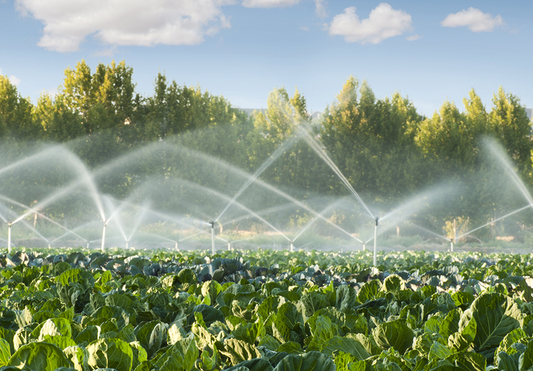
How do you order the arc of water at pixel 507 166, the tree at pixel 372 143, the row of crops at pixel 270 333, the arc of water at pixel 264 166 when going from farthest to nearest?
the arc of water at pixel 264 166, the tree at pixel 372 143, the arc of water at pixel 507 166, the row of crops at pixel 270 333

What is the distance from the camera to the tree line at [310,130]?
2027 cm

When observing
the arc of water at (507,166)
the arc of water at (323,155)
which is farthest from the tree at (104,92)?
the arc of water at (507,166)

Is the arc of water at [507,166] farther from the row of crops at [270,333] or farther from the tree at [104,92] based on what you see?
the row of crops at [270,333]

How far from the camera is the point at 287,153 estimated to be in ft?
74.7

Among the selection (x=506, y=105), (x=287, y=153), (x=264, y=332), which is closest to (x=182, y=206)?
(x=287, y=153)

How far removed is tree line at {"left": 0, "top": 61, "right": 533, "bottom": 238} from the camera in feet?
66.5

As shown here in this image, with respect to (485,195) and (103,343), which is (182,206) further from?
(103,343)

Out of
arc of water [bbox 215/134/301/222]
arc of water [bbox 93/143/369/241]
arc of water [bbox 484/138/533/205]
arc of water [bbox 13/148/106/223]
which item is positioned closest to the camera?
arc of water [bbox 484/138/533/205]

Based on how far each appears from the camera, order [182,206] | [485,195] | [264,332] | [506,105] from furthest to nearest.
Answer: [182,206] < [506,105] < [485,195] < [264,332]

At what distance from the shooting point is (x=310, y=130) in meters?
22.8

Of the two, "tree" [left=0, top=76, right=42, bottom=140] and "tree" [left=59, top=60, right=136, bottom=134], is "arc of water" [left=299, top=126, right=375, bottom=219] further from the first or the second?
"tree" [left=0, top=76, right=42, bottom=140]

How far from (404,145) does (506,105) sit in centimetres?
529

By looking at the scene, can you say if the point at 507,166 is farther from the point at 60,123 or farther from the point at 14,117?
the point at 14,117

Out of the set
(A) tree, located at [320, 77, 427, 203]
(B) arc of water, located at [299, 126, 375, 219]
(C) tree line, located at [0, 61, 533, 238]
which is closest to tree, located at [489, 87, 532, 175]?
(C) tree line, located at [0, 61, 533, 238]
